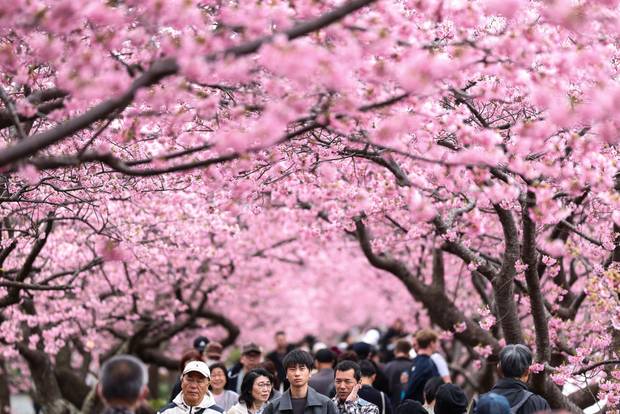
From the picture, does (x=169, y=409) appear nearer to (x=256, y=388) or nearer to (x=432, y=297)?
(x=256, y=388)

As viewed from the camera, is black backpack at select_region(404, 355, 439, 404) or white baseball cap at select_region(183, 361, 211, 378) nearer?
white baseball cap at select_region(183, 361, 211, 378)

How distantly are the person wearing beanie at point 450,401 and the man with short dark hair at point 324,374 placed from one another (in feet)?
7.49

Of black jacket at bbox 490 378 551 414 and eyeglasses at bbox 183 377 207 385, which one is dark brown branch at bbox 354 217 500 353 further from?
black jacket at bbox 490 378 551 414

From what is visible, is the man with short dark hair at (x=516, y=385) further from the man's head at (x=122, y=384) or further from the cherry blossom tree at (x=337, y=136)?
the man's head at (x=122, y=384)

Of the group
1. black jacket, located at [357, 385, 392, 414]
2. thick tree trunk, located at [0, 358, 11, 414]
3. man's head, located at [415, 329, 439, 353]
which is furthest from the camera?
thick tree trunk, located at [0, 358, 11, 414]

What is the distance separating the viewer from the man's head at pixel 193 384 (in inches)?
304

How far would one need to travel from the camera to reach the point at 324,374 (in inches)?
394

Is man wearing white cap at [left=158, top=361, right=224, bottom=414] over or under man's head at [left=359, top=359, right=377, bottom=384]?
under

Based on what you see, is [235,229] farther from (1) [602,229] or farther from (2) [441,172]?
(2) [441,172]

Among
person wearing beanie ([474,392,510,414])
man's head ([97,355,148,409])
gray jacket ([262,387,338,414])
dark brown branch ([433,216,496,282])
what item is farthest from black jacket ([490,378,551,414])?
man's head ([97,355,148,409])

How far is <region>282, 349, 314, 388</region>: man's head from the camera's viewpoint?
25.8ft

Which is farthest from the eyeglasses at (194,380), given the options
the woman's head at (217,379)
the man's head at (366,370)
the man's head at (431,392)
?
the man's head at (366,370)

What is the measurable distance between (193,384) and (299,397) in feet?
3.01

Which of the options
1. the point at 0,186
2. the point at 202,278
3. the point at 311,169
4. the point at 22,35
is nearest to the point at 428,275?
the point at 202,278
